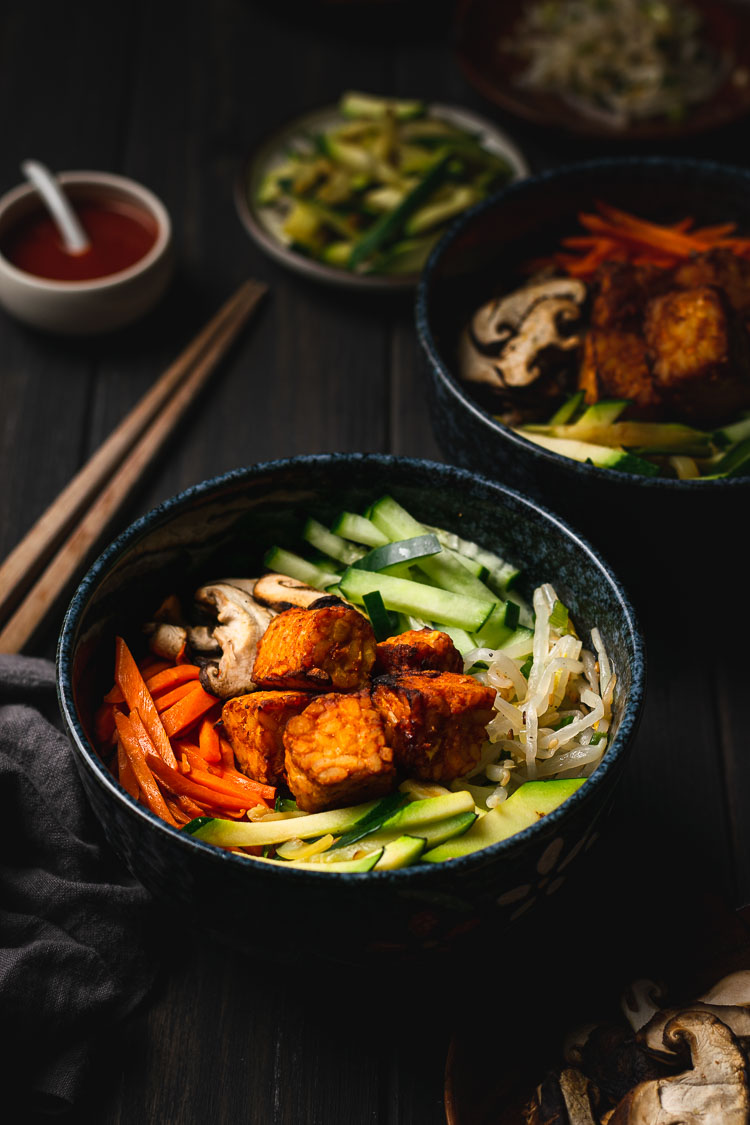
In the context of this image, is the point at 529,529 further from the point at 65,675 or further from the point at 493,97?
the point at 493,97

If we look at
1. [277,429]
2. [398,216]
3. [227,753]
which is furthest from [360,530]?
[398,216]

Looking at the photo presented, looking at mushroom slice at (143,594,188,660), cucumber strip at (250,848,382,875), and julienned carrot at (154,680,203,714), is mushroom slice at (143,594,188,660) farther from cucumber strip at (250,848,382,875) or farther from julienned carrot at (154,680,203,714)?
cucumber strip at (250,848,382,875)

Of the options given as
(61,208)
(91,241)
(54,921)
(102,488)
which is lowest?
(54,921)

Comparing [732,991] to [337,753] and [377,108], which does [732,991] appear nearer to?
[337,753]

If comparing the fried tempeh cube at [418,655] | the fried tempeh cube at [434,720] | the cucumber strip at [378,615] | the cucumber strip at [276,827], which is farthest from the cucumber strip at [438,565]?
the cucumber strip at [276,827]

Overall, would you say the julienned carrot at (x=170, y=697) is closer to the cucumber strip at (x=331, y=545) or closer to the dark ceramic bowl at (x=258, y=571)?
the dark ceramic bowl at (x=258, y=571)

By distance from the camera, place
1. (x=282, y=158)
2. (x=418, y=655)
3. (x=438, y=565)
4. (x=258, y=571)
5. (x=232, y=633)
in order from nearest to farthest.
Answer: (x=418, y=655) < (x=232, y=633) < (x=438, y=565) < (x=258, y=571) < (x=282, y=158)
